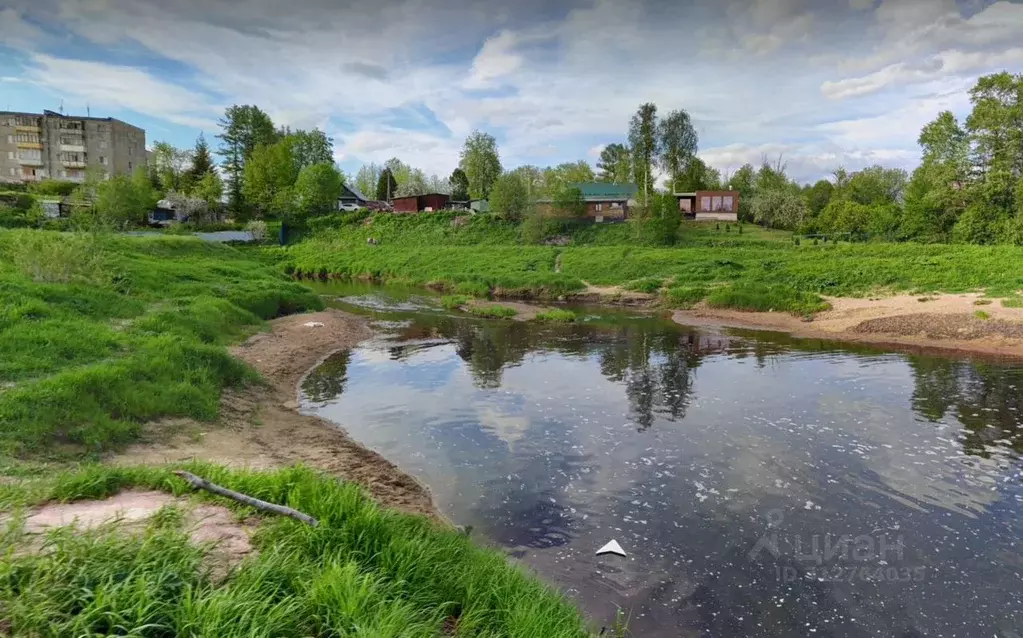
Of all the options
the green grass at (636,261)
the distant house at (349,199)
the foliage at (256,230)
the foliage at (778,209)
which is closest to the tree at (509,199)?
the green grass at (636,261)

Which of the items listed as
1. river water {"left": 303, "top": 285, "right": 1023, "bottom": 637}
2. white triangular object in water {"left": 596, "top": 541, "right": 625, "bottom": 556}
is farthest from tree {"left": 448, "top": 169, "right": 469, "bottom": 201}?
white triangular object in water {"left": 596, "top": 541, "right": 625, "bottom": 556}

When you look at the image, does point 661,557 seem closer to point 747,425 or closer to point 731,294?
point 747,425

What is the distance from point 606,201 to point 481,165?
105ft

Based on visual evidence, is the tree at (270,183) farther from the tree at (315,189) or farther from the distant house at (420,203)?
the distant house at (420,203)

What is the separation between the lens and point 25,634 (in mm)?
4098

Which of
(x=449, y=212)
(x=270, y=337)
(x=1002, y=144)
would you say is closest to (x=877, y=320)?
(x=270, y=337)

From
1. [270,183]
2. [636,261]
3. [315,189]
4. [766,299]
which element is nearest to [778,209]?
[636,261]

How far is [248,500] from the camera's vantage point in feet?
21.6

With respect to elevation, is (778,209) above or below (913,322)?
above

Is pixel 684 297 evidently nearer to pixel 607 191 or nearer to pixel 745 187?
pixel 607 191

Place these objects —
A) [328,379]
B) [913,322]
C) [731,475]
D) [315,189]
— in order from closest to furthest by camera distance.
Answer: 1. [731,475]
2. [328,379]
3. [913,322]
4. [315,189]

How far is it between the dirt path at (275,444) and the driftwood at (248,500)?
285cm

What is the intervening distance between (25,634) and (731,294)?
115 ft

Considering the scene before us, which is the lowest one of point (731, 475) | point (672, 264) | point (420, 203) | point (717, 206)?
point (731, 475)
